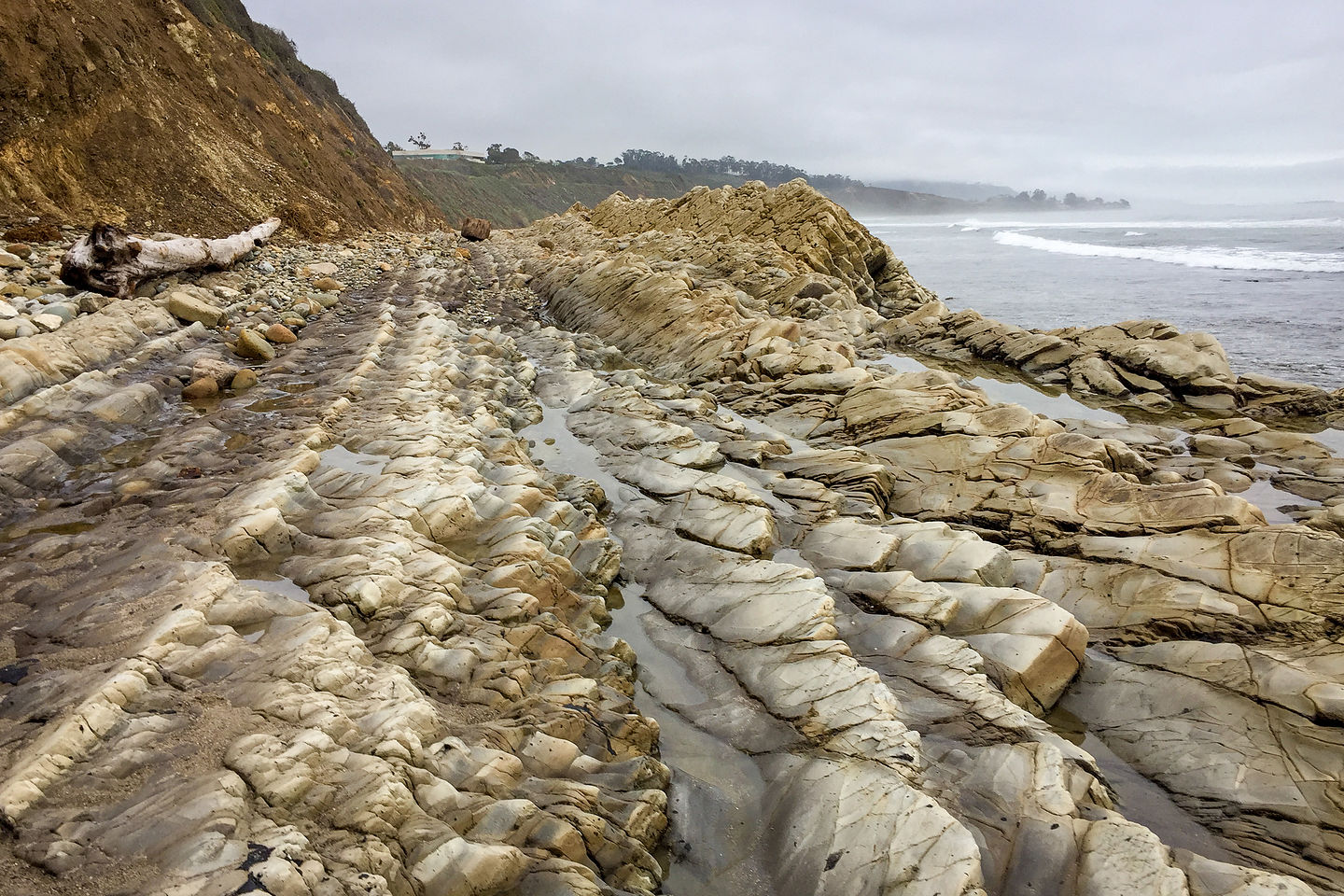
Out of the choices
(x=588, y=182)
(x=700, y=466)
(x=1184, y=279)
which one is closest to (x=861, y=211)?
(x=588, y=182)

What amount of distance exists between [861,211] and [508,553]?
185648 millimetres

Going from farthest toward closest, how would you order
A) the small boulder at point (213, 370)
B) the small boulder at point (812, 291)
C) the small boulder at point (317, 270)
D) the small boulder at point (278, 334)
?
the small boulder at point (812, 291) < the small boulder at point (317, 270) < the small boulder at point (278, 334) < the small boulder at point (213, 370)

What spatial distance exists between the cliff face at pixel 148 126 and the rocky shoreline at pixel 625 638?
20.8 ft

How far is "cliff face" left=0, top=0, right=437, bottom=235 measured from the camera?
50.0 ft

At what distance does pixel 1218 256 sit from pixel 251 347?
55.9 m

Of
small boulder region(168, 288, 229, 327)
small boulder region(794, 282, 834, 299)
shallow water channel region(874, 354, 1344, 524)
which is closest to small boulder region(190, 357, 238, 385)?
small boulder region(168, 288, 229, 327)

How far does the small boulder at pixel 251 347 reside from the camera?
11.7 m

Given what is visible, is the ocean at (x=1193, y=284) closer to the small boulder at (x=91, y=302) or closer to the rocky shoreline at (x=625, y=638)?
the rocky shoreline at (x=625, y=638)

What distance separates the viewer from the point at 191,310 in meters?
12.0

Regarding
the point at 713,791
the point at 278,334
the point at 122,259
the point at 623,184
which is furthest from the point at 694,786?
the point at 623,184

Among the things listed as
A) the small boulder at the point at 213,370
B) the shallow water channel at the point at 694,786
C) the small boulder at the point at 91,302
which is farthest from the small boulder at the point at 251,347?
the shallow water channel at the point at 694,786

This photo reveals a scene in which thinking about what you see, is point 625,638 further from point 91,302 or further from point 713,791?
point 91,302

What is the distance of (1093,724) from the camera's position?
19.5 ft

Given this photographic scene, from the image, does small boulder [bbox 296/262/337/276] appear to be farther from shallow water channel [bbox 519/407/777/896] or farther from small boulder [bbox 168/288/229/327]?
shallow water channel [bbox 519/407/777/896]
